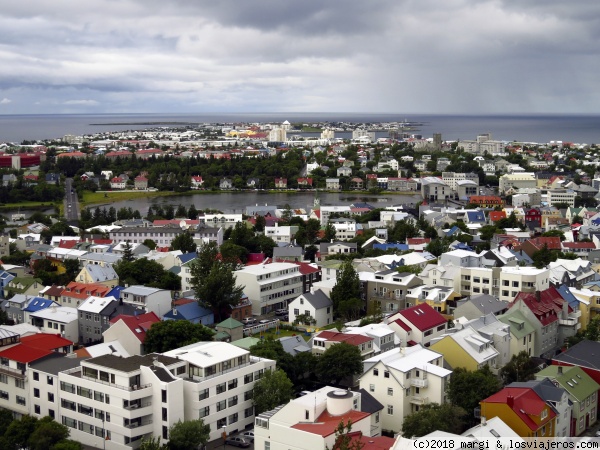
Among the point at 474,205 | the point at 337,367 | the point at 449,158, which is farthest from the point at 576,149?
the point at 337,367

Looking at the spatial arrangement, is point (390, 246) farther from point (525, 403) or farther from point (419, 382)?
point (525, 403)

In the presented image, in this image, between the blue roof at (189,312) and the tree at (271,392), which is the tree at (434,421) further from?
the blue roof at (189,312)

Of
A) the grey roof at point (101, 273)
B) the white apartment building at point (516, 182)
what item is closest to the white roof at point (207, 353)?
the grey roof at point (101, 273)

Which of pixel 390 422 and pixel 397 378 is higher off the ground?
pixel 397 378

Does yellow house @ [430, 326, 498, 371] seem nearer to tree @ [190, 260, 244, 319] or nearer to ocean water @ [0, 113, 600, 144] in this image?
tree @ [190, 260, 244, 319]

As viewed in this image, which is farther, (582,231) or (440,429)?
(582,231)

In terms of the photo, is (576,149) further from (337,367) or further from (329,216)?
A: (337,367)
